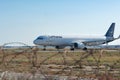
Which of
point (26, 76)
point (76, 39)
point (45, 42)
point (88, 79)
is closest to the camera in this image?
point (26, 76)

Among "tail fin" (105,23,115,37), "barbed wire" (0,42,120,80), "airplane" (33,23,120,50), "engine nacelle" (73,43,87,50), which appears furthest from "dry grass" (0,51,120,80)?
"tail fin" (105,23,115,37)

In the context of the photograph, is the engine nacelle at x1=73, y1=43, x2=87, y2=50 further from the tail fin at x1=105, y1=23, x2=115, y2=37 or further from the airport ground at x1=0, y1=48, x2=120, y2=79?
the airport ground at x1=0, y1=48, x2=120, y2=79

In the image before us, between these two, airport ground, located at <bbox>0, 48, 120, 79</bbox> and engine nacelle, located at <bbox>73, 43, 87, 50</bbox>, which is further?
engine nacelle, located at <bbox>73, 43, 87, 50</bbox>

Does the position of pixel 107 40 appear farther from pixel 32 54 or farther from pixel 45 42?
pixel 32 54

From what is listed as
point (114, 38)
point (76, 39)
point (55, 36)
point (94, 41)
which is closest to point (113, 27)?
point (114, 38)

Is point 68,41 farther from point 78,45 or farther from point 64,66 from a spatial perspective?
point 64,66

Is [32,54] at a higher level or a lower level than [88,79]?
higher

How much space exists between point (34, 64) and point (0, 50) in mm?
1033

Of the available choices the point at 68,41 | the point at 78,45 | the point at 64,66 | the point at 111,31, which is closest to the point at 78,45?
the point at 78,45

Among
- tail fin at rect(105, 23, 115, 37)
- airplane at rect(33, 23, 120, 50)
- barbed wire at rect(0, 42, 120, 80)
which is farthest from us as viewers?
tail fin at rect(105, 23, 115, 37)

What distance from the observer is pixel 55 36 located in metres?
75.5

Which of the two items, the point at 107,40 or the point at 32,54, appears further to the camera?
A: the point at 107,40

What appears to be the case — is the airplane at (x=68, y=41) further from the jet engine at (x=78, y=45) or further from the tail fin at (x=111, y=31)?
the tail fin at (x=111, y=31)

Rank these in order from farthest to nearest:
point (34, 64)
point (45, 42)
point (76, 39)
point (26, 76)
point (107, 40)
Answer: point (107, 40) < point (76, 39) < point (45, 42) < point (26, 76) < point (34, 64)
